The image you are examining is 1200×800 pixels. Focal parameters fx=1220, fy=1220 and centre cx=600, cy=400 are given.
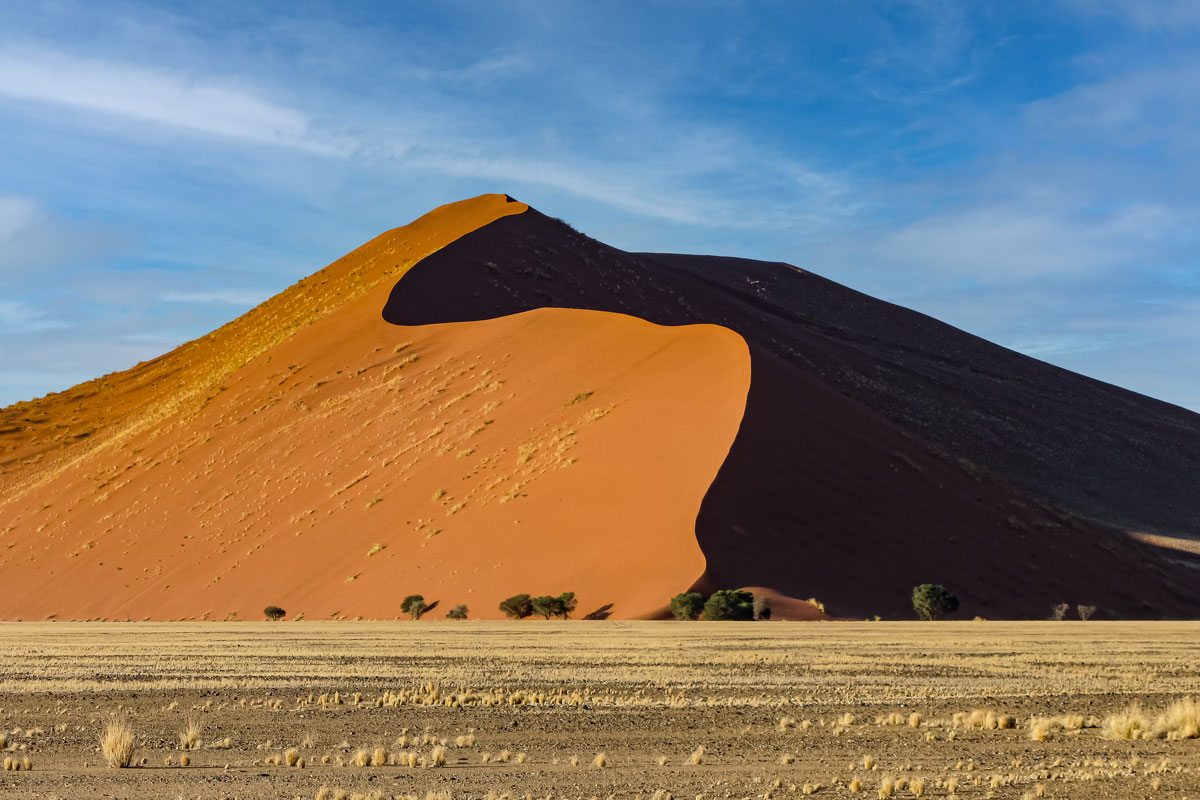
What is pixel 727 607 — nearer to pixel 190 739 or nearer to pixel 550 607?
pixel 550 607

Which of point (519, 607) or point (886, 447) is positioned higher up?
point (886, 447)

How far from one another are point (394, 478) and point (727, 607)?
60.7 ft

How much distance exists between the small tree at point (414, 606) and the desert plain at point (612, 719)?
965cm

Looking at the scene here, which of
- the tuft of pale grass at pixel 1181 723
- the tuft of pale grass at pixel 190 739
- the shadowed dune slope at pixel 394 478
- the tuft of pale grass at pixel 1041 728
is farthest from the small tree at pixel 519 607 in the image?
the tuft of pale grass at pixel 1181 723

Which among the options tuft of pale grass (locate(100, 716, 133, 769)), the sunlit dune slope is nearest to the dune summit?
the sunlit dune slope

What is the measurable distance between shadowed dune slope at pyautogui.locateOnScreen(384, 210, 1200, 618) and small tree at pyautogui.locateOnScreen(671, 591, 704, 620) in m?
1.19

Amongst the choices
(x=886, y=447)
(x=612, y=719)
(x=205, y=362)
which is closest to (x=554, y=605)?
(x=886, y=447)

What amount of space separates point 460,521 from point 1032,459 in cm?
4716

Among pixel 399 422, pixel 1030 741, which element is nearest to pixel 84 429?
pixel 399 422

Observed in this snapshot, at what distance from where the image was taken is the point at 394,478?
44.8 metres

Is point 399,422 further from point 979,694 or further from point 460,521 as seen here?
point 979,694

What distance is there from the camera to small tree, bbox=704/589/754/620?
29.8 metres

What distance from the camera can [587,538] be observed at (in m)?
35.3

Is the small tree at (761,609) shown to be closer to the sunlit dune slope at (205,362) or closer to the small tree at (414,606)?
the small tree at (414,606)
